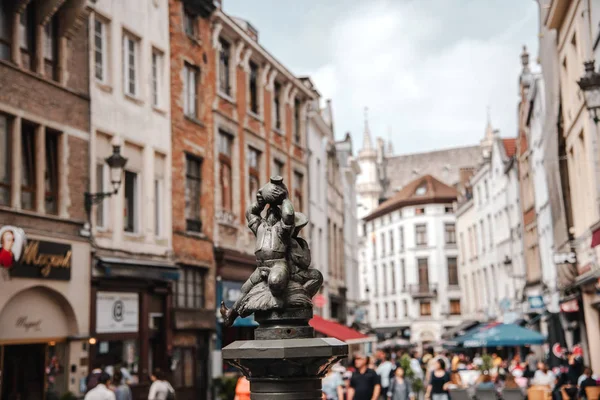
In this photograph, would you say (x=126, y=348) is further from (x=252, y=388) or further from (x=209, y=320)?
(x=252, y=388)

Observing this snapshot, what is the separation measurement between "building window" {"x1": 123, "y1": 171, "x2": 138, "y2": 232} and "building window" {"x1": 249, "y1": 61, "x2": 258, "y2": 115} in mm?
9106

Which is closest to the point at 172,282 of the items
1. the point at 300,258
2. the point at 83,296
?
the point at 83,296

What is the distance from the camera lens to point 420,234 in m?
80.6

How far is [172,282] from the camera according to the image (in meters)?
21.8

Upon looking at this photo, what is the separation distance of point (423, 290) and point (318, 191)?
1698 inches

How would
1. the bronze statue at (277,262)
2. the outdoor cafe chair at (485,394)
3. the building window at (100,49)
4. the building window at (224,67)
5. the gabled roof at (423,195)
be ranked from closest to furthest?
1. the bronze statue at (277,262)
2. the outdoor cafe chair at (485,394)
3. the building window at (100,49)
4. the building window at (224,67)
5. the gabled roof at (423,195)

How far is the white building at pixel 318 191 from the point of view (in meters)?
36.3

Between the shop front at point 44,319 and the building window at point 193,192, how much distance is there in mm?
5723

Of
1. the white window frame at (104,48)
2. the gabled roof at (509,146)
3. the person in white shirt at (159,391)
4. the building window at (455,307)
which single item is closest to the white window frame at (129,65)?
the white window frame at (104,48)

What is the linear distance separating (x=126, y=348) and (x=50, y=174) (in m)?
4.75

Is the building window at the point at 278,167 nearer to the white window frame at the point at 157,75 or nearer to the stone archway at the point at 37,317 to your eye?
the white window frame at the point at 157,75

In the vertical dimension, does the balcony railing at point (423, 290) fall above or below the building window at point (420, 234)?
below

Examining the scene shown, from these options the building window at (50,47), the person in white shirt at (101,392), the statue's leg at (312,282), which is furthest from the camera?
the building window at (50,47)

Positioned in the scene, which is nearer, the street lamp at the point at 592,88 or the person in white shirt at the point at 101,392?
the person in white shirt at the point at 101,392
